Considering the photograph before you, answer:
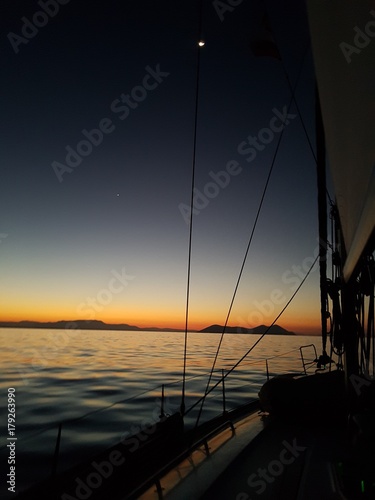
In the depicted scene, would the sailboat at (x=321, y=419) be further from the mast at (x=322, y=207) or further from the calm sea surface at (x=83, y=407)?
the calm sea surface at (x=83, y=407)

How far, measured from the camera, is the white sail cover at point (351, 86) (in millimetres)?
1812

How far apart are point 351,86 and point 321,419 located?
23.8 ft

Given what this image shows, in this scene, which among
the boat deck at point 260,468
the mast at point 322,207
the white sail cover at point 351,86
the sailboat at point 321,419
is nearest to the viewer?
the white sail cover at point 351,86

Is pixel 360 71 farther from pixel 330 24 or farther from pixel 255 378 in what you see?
pixel 255 378

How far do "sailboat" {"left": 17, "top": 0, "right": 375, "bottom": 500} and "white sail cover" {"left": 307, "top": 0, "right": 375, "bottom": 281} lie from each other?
0.01m

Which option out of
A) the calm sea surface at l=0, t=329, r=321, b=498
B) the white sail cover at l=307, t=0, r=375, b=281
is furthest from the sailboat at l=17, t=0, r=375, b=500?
the calm sea surface at l=0, t=329, r=321, b=498

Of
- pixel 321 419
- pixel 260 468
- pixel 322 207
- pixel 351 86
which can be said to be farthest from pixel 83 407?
pixel 351 86

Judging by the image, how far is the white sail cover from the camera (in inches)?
71.3

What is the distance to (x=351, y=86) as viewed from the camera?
2180 millimetres

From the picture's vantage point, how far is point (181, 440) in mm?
6258

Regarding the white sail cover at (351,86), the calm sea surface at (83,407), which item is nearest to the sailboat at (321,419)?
the white sail cover at (351,86)

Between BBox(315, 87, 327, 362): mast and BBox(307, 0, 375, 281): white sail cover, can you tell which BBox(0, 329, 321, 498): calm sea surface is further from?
BBox(307, 0, 375, 281): white sail cover

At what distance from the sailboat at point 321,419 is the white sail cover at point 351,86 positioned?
1cm

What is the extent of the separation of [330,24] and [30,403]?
60.0ft
